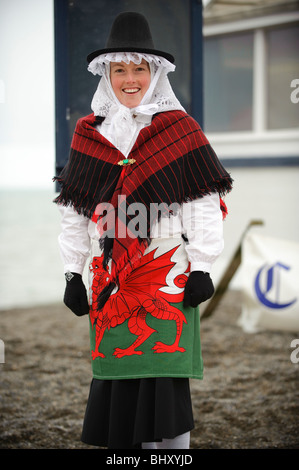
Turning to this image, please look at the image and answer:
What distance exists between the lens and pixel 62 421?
3.14m

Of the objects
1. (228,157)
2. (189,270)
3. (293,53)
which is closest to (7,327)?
(228,157)

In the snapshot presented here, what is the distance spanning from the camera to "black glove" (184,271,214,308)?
2.08 metres

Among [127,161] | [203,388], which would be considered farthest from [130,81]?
[203,388]

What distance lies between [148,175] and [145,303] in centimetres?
49

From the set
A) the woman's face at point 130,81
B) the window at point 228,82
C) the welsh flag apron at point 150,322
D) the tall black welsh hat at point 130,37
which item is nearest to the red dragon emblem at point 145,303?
the welsh flag apron at point 150,322

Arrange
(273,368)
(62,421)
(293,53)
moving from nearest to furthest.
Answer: (62,421), (273,368), (293,53)

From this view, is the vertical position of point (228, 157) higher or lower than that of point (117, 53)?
higher

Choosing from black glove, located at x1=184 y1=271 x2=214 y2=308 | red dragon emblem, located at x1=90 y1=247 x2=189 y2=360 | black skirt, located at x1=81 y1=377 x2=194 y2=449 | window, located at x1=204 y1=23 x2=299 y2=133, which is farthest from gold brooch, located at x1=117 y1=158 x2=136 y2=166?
window, located at x1=204 y1=23 x2=299 y2=133

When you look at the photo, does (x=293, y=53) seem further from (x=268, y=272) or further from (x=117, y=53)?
(x=117, y=53)

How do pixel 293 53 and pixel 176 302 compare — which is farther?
pixel 293 53

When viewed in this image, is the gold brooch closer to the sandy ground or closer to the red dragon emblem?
the red dragon emblem

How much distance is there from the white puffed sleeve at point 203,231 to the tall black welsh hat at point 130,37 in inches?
23.6

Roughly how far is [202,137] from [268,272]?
2.59m

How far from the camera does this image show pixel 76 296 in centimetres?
226
